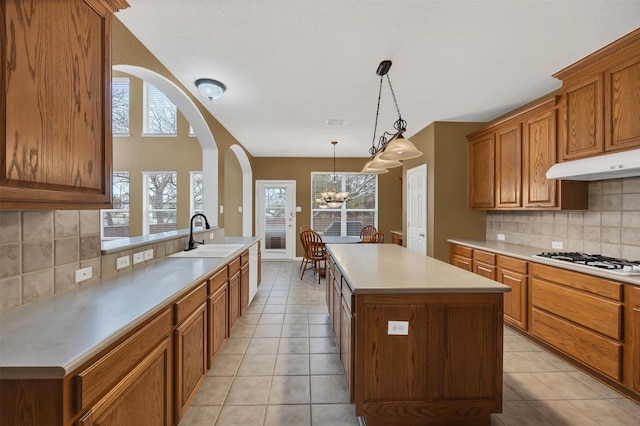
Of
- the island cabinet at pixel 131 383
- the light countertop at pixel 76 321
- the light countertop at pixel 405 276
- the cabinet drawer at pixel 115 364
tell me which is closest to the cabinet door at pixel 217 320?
the light countertop at pixel 76 321

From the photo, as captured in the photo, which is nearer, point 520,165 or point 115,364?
point 115,364

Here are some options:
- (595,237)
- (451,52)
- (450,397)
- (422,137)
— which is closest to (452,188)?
(422,137)

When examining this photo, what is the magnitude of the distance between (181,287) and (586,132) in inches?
136

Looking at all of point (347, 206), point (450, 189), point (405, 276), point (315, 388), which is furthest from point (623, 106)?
point (347, 206)

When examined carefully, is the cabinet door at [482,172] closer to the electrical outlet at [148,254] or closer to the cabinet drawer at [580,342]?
the cabinet drawer at [580,342]

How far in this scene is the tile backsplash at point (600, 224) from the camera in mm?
2391

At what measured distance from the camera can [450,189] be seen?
414cm

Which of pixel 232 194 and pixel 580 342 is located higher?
pixel 232 194

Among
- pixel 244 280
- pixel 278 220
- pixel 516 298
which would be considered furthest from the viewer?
pixel 278 220

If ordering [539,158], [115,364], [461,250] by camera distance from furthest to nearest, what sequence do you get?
1. [461,250]
2. [539,158]
3. [115,364]

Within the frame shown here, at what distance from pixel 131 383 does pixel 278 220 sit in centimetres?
598

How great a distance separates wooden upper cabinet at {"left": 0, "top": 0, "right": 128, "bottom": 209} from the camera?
928 millimetres

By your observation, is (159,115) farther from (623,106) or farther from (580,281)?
(580,281)

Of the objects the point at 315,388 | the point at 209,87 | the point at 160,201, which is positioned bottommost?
the point at 315,388
